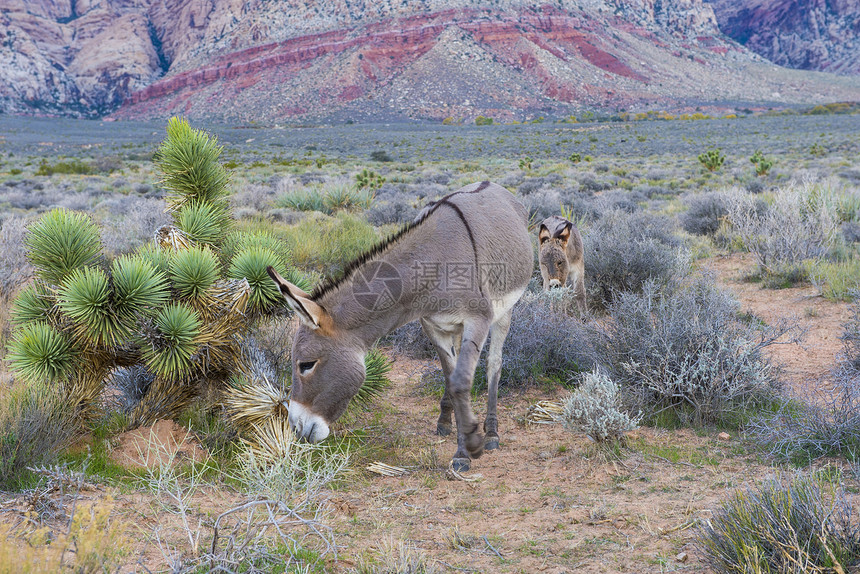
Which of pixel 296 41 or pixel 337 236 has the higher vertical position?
pixel 296 41

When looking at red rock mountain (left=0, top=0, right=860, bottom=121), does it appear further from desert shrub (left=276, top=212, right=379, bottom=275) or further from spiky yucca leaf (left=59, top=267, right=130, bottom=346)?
spiky yucca leaf (left=59, top=267, right=130, bottom=346)

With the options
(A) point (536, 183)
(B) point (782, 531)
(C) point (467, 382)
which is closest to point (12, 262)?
(C) point (467, 382)

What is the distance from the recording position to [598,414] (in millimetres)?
4758

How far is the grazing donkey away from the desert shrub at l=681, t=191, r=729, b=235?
745 centimetres

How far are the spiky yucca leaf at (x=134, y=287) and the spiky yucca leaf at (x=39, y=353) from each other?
614 mm

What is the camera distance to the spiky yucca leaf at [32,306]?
451 cm

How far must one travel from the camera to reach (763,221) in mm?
11250

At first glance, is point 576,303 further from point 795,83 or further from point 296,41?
point 795,83

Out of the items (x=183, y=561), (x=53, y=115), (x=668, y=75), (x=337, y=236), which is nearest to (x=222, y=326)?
(x=183, y=561)

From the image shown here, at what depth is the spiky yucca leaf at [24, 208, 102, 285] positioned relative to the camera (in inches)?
175

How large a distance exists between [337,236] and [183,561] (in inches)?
342

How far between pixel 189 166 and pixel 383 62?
109 metres

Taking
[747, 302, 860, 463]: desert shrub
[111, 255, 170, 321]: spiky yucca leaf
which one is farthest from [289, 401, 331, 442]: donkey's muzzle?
[747, 302, 860, 463]: desert shrub

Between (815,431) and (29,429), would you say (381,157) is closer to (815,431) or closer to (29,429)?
(29,429)
